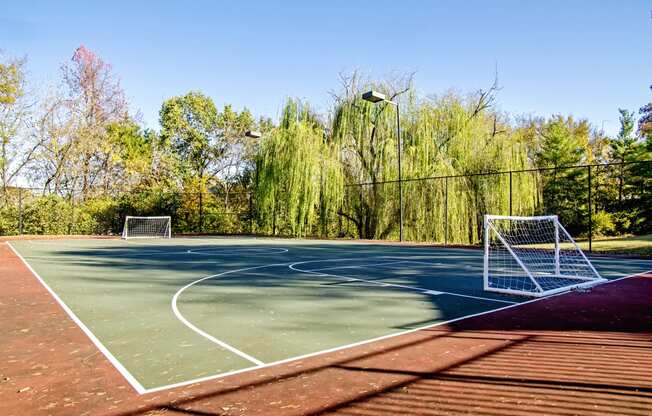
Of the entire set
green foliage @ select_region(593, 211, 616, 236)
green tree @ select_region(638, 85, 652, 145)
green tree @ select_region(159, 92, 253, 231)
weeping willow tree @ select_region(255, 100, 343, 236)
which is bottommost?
green foliage @ select_region(593, 211, 616, 236)

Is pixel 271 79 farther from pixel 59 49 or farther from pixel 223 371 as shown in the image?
pixel 223 371

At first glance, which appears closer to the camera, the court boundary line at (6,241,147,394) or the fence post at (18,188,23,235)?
the court boundary line at (6,241,147,394)

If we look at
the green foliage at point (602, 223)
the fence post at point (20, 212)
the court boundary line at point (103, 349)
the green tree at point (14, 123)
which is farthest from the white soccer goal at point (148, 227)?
the green foliage at point (602, 223)

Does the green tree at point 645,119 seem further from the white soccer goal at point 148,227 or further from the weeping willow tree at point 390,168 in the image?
the white soccer goal at point 148,227

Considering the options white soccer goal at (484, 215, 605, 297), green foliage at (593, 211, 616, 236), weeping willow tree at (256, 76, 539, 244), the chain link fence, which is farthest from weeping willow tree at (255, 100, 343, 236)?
green foliage at (593, 211, 616, 236)

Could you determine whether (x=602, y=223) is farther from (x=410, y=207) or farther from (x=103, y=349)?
A: (x=103, y=349)

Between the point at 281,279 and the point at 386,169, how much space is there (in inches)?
535

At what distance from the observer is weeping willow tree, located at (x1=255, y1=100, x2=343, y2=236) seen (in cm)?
2177

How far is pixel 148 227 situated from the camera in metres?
25.9

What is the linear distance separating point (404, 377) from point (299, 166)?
1870 centimetres

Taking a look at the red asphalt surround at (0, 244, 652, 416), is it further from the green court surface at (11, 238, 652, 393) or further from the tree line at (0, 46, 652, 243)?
the tree line at (0, 46, 652, 243)

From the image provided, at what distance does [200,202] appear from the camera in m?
27.0

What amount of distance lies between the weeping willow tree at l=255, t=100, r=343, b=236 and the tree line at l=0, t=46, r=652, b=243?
0.07 meters

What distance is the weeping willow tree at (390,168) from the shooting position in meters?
19.3
